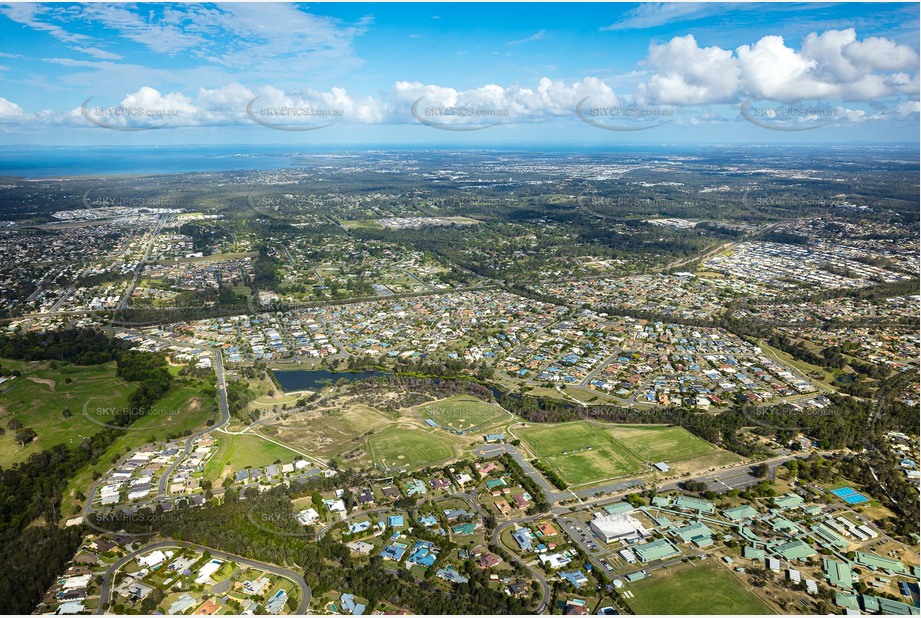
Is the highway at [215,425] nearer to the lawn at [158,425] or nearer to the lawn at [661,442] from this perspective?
the lawn at [158,425]

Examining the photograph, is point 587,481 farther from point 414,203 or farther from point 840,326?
point 414,203

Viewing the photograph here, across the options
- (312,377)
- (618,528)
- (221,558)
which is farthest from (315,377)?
(618,528)

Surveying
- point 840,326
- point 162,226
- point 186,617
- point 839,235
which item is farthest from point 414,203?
point 186,617

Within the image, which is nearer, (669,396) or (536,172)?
(669,396)

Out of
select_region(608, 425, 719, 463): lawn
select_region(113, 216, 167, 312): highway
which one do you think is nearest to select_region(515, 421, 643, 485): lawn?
select_region(608, 425, 719, 463): lawn

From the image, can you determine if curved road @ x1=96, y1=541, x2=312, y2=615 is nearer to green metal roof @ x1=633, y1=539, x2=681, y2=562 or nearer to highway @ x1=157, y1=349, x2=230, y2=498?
highway @ x1=157, y1=349, x2=230, y2=498

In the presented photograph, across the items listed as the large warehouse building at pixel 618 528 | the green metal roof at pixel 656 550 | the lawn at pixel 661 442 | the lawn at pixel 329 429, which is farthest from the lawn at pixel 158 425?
the green metal roof at pixel 656 550

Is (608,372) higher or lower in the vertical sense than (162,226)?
lower
